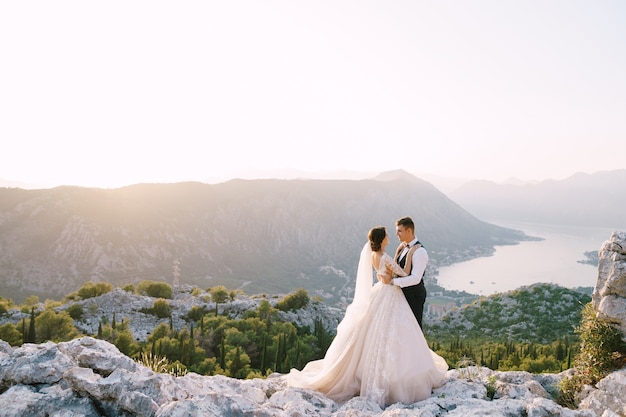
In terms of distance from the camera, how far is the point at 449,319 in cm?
5888

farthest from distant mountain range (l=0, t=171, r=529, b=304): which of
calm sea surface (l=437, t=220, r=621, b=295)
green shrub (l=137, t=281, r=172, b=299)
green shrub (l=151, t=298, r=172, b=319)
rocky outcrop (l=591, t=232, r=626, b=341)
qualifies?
rocky outcrop (l=591, t=232, r=626, b=341)

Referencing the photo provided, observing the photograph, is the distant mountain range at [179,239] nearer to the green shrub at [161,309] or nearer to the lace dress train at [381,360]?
the green shrub at [161,309]

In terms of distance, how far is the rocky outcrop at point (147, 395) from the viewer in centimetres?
475

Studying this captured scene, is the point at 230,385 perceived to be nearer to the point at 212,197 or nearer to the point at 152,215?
the point at 152,215

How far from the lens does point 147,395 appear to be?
5.02m

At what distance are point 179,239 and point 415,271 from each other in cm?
13177

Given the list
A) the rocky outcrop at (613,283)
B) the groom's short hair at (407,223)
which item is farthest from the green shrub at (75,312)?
the rocky outcrop at (613,283)

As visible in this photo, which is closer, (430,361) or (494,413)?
(494,413)

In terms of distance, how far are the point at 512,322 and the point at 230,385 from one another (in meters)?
56.9

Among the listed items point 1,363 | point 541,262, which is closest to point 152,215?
point 1,363

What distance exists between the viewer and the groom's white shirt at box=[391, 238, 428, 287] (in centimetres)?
682

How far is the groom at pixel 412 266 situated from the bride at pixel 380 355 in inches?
7.5

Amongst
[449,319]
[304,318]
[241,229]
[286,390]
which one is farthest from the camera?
[241,229]

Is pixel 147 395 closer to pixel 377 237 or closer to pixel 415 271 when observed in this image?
pixel 377 237
